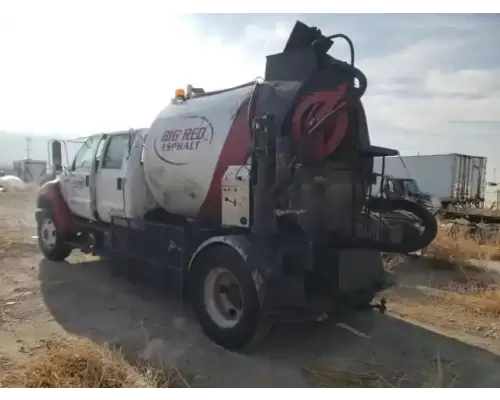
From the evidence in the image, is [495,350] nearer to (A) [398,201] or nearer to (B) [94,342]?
(A) [398,201]

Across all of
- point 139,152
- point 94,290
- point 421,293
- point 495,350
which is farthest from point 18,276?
point 495,350

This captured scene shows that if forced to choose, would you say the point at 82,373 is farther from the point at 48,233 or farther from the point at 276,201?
the point at 48,233

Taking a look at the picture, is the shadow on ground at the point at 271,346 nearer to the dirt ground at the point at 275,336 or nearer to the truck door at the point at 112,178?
the dirt ground at the point at 275,336

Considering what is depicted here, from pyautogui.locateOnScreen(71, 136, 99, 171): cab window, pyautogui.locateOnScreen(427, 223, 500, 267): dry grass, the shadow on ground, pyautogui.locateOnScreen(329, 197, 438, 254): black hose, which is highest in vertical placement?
pyautogui.locateOnScreen(71, 136, 99, 171): cab window

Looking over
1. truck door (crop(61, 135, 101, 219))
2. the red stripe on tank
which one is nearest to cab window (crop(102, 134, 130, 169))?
truck door (crop(61, 135, 101, 219))

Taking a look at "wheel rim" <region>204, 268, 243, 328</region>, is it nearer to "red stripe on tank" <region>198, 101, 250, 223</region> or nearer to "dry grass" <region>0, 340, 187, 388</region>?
"red stripe on tank" <region>198, 101, 250, 223</region>

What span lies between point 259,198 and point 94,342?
5.89ft

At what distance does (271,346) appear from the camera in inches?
155

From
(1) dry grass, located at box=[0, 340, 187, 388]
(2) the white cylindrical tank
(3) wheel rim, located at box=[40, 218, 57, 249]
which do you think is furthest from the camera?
(3) wheel rim, located at box=[40, 218, 57, 249]

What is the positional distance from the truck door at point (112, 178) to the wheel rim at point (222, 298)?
5.98ft

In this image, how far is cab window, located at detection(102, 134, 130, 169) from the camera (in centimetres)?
549

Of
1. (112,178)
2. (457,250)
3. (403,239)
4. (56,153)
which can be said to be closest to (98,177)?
(112,178)

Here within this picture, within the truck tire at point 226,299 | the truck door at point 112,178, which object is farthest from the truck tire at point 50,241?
the truck tire at point 226,299

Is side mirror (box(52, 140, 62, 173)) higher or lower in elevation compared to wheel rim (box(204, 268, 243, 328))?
higher
